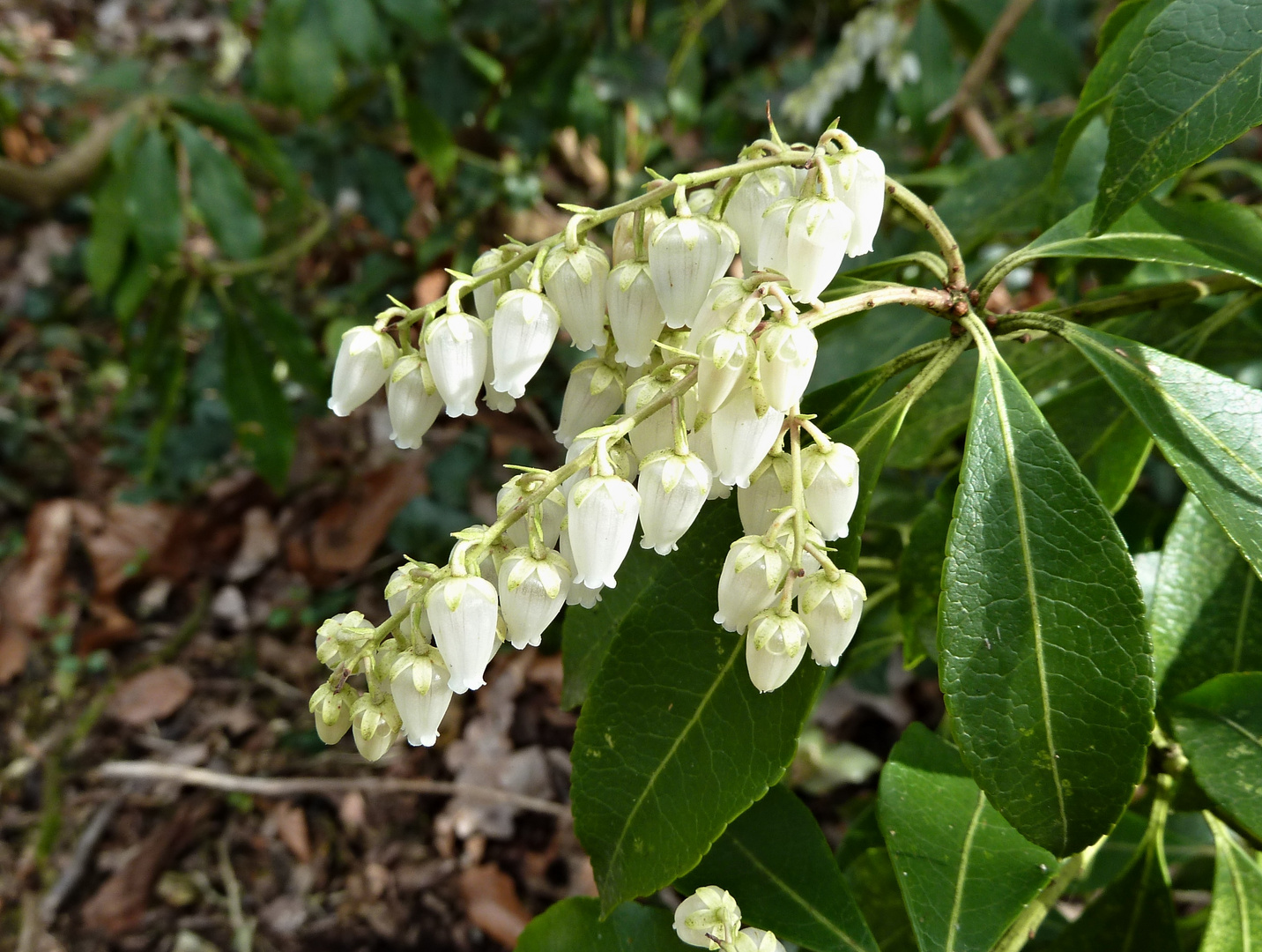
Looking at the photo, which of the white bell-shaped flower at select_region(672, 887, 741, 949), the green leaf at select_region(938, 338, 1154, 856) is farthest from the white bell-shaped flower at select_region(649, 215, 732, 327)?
the white bell-shaped flower at select_region(672, 887, 741, 949)

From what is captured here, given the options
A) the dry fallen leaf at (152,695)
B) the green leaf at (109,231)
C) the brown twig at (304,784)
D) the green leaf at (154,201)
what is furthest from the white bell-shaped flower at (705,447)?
the dry fallen leaf at (152,695)

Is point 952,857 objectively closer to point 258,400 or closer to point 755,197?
point 755,197

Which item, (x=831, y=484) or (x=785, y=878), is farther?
(x=785, y=878)

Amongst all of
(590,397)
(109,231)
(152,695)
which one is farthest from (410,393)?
(152,695)

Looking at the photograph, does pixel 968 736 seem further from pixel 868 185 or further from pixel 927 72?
pixel 927 72

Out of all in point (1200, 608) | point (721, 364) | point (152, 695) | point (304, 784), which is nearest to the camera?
point (721, 364)
